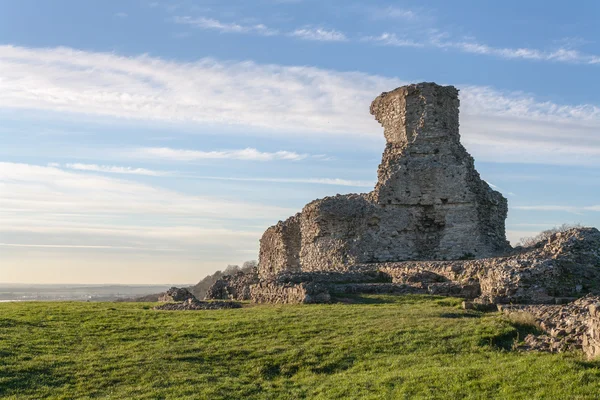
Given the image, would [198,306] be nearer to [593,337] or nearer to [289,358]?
[289,358]

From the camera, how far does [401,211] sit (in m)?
33.4

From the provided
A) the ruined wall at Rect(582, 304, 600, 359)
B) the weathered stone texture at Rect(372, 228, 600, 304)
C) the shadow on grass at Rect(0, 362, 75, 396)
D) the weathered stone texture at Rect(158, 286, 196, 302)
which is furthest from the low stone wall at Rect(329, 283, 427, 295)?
the shadow on grass at Rect(0, 362, 75, 396)

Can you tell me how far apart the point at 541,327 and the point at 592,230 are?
10426 mm

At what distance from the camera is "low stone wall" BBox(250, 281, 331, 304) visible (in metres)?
21.4

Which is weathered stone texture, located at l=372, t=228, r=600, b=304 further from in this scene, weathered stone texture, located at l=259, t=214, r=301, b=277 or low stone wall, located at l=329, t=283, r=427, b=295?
weathered stone texture, located at l=259, t=214, r=301, b=277

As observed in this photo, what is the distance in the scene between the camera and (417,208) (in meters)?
33.7

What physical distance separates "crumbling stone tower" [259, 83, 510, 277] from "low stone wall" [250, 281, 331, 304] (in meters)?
7.49

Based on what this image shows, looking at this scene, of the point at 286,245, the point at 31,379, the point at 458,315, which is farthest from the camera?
→ the point at 286,245

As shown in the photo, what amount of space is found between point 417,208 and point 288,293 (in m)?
12.7

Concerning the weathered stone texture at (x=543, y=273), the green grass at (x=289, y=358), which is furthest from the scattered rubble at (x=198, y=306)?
the weathered stone texture at (x=543, y=273)

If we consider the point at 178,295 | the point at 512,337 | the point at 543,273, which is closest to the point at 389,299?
the point at 543,273

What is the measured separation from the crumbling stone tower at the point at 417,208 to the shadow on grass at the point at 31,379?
18980 mm

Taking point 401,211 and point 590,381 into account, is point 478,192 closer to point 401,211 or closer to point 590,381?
point 401,211

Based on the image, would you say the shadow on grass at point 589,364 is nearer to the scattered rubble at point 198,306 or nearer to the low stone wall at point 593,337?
the low stone wall at point 593,337
